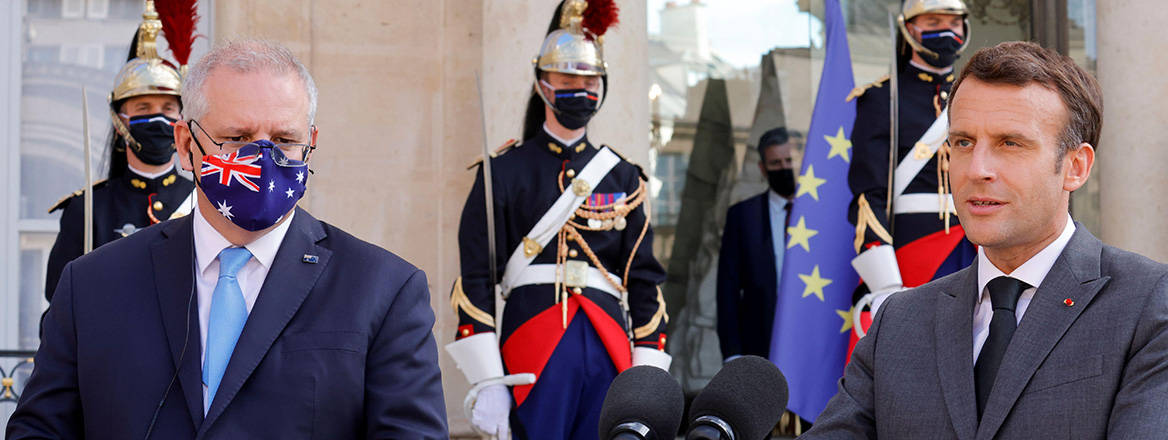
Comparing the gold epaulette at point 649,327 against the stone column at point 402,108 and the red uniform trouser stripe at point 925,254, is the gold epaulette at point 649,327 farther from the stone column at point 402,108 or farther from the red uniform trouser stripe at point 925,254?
the stone column at point 402,108

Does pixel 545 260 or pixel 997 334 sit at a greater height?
pixel 997 334

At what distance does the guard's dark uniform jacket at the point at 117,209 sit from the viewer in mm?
5645

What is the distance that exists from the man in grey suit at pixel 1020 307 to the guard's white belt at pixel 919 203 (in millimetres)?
3395

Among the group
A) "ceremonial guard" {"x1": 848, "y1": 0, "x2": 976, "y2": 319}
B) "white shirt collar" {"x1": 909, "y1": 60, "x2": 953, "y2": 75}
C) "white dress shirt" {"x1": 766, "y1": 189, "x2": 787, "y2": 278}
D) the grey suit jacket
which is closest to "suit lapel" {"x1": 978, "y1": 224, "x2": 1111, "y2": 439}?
the grey suit jacket

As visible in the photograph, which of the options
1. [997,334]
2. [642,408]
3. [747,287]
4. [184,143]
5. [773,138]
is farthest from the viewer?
[773,138]

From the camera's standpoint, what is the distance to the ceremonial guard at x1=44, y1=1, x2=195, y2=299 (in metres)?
5.66

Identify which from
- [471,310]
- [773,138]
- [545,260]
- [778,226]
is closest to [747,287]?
[778,226]

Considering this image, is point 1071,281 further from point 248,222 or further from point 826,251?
point 826,251

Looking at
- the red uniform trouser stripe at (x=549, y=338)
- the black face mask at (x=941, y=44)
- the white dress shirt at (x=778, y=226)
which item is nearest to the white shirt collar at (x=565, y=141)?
the red uniform trouser stripe at (x=549, y=338)

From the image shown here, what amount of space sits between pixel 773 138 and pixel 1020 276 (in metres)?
5.85

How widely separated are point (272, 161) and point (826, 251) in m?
4.35

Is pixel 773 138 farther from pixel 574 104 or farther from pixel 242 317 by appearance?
pixel 242 317

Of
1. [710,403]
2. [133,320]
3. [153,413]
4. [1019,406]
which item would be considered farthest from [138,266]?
[1019,406]

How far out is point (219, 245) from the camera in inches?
121
